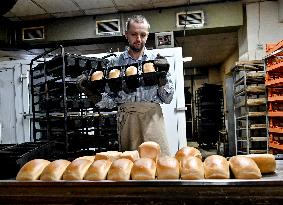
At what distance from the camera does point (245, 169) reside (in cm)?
112

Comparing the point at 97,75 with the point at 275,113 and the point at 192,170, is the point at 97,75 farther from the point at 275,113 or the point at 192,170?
the point at 275,113

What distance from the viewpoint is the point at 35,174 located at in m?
1.23

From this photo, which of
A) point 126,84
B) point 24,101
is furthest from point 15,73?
point 126,84

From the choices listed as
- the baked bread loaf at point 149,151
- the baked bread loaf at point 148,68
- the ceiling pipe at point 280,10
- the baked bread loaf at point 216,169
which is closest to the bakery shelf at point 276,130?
the ceiling pipe at point 280,10

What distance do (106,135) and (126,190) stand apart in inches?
104

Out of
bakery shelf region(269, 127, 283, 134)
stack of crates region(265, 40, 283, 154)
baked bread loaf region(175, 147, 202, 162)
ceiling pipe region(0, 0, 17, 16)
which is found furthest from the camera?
stack of crates region(265, 40, 283, 154)

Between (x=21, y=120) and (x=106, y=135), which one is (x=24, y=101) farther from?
(x=106, y=135)

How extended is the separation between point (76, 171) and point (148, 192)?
12.6 inches

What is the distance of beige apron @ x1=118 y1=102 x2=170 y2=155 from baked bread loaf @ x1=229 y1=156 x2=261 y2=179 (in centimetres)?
113

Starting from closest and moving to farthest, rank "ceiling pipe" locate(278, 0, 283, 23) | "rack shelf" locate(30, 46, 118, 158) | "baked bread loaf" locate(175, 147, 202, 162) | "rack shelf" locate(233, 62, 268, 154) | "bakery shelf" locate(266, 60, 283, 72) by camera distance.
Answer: "baked bread loaf" locate(175, 147, 202, 162)
"rack shelf" locate(30, 46, 118, 158)
"bakery shelf" locate(266, 60, 283, 72)
"rack shelf" locate(233, 62, 268, 154)
"ceiling pipe" locate(278, 0, 283, 23)

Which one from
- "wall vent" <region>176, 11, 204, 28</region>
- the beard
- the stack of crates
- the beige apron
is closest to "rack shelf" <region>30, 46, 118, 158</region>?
the beard

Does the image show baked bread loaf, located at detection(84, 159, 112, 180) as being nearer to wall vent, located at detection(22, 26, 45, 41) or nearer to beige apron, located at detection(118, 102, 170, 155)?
Answer: beige apron, located at detection(118, 102, 170, 155)

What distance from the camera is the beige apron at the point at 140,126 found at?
2295 mm

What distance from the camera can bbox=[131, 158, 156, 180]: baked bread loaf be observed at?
3.76 feet
